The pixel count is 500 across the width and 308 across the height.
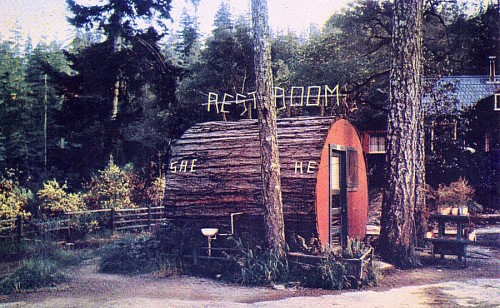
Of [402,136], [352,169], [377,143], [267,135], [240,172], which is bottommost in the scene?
[240,172]

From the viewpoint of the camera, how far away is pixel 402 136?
422 inches

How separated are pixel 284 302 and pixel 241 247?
2629mm

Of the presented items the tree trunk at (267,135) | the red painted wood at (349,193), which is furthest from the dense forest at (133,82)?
the tree trunk at (267,135)

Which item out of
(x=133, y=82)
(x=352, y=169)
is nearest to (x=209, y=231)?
(x=352, y=169)

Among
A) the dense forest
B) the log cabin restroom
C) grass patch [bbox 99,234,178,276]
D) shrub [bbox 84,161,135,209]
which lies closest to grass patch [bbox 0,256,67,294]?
grass patch [bbox 99,234,178,276]

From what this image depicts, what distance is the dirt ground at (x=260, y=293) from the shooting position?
7363mm

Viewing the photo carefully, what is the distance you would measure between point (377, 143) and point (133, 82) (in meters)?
12.4

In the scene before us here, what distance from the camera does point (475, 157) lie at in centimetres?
1962

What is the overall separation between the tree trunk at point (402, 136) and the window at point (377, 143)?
11.3 m

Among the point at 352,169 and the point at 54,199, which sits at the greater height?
the point at 352,169

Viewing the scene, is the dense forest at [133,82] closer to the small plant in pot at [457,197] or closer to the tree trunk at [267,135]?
the tree trunk at [267,135]

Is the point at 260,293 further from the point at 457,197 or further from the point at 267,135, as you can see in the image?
the point at 457,197

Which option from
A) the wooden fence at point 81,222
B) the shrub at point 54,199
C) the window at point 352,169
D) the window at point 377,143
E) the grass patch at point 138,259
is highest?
the window at point 377,143

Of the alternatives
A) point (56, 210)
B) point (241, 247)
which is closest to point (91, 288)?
point (241, 247)
